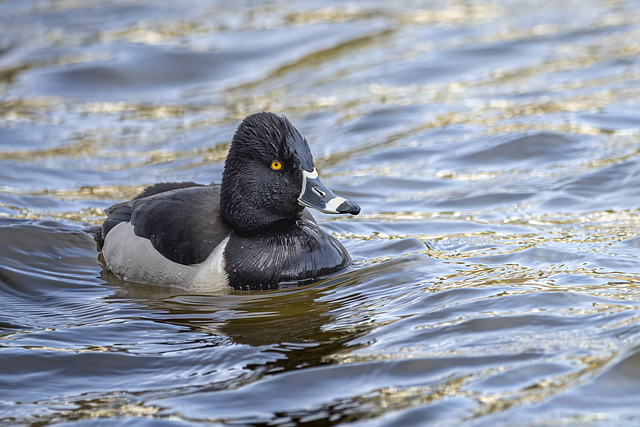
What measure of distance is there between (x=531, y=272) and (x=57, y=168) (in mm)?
6310

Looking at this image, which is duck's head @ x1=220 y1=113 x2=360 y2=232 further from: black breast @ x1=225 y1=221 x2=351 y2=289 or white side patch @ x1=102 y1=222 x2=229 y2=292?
white side patch @ x1=102 y1=222 x2=229 y2=292

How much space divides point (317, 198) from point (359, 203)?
2.31 metres

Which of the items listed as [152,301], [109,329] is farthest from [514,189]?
[109,329]

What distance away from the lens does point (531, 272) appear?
580cm

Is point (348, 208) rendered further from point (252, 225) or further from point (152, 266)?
point (152, 266)

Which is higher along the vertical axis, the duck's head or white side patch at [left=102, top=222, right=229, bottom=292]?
the duck's head

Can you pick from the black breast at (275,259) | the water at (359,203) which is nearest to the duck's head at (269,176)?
the black breast at (275,259)

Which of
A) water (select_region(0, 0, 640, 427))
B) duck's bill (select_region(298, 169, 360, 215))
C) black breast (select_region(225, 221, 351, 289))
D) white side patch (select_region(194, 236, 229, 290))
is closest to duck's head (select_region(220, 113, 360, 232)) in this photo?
duck's bill (select_region(298, 169, 360, 215))

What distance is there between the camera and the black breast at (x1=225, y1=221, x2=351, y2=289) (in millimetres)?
5984

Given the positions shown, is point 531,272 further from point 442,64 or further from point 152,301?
point 442,64

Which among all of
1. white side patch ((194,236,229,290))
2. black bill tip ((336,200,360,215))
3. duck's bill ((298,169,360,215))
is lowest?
white side patch ((194,236,229,290))

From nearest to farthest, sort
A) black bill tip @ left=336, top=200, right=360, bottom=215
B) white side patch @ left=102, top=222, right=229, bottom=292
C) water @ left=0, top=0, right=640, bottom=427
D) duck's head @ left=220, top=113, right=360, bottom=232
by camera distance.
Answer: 1. water @ left=0, top=0, right=640, bottom=427
2. black bill tip @ left=336, top=200, right=360, bottom=215
3. duck's head @ left=220, top=113, right=360, bottom=232
4. white side patch @ left=102, top=222, right=229, bottom=292

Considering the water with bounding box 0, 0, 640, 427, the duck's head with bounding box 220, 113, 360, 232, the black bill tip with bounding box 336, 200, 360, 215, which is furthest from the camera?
the duck's head with bounding box 220, 113, 360, 232

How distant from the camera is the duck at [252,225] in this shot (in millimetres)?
5945
